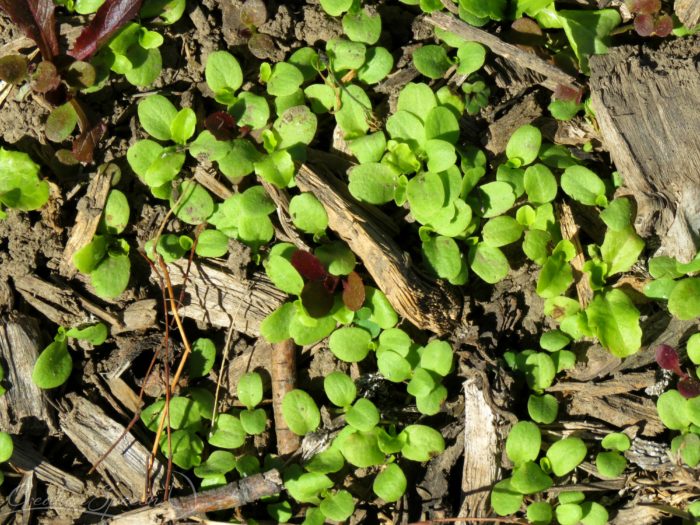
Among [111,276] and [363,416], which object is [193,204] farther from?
[363,416]

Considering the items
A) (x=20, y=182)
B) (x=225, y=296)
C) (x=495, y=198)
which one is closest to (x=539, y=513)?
(x=495, y=198)

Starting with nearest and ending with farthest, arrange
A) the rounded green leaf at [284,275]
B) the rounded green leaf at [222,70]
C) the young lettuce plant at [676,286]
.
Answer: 1. the young lettuce plant at [676,286]
2. the rounded green leaf at [284,275]
3. the rounded green leaf at [222,70]

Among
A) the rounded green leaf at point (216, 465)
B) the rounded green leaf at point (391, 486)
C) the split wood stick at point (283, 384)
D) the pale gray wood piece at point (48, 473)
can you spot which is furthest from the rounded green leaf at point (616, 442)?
the pale gray wood piece at point (48, 473)

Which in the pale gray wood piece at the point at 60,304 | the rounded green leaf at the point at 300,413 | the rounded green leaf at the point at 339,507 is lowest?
the rounded green leaf at the point at 339,507

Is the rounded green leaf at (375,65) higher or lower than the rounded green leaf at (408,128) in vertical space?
higher

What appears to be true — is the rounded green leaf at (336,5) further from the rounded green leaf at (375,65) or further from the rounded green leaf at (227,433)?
the rounded green leaf at (227,433)

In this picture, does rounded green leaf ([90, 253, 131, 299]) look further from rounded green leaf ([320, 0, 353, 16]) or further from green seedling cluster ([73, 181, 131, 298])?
rounded green leaf ([320, 0, 353, 16])

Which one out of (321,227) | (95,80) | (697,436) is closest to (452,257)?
(321,227)

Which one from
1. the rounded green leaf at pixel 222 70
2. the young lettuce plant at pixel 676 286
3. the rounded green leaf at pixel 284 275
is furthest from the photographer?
the rounded green leaf at pixel 222 70
